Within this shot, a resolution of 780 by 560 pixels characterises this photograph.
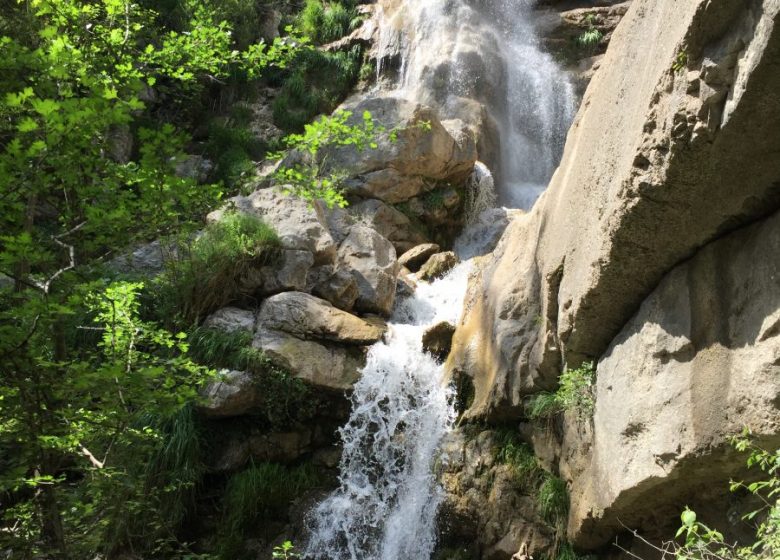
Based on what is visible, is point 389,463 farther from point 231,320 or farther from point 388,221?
point 388,221

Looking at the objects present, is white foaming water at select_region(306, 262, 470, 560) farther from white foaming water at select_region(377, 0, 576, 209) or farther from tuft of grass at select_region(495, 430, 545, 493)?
white foaming water at select_region(377, 0, 576, 209)

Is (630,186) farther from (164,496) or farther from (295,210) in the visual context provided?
(295,210)

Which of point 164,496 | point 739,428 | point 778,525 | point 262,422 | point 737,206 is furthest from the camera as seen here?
point 262,422

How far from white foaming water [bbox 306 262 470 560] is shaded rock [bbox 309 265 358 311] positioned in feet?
2.70

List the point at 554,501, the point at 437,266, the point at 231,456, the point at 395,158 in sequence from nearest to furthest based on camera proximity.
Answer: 1. the point at 554,501
2. the point at 231,456
3. the point at 437,266
4. the point at 395,158

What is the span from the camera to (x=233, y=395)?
659cm

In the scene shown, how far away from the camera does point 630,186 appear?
3383 millimetres

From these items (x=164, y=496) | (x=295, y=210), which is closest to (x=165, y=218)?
(x=164, y=496)

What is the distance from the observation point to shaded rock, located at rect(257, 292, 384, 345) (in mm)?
7266

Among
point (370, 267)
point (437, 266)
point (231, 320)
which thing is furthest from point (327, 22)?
point (231, 320)

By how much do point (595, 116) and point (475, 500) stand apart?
3.38m

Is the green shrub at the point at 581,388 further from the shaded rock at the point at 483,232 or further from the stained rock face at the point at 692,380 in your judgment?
the shaded rock at the point at 483,232

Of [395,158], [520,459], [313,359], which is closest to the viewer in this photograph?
[520,459]

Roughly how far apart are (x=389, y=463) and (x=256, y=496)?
54.8 inches
